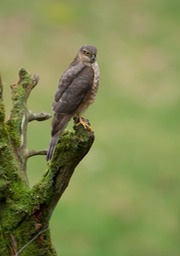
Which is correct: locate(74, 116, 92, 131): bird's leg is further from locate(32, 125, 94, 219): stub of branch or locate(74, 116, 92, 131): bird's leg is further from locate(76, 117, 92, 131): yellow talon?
locate(32, 125, 94, 219): stub of branch

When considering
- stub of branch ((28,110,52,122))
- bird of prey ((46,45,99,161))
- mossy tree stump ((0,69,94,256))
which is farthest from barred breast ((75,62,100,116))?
mossy tree stump ((0,69,94,256))

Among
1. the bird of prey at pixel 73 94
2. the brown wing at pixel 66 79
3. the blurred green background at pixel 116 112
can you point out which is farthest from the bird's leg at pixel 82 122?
the blurred green background at pixel 116 112

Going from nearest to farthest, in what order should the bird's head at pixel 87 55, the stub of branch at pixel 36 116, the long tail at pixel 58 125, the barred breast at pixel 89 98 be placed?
the stub of branch at pixel 36 116 < the long tail at pixel 58 125 < the barred breast at pixel 89 98 < the bird's head at pixel 87 55

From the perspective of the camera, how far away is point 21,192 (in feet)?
29.8

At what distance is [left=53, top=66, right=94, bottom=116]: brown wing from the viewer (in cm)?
1050

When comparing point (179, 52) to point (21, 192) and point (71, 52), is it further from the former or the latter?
point (21, 192)

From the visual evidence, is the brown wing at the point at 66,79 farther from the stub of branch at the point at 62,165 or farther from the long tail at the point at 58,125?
the stub of branch at the point at 62,165

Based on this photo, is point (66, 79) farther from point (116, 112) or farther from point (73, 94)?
point (116, 112)

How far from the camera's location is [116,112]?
84.6 ft

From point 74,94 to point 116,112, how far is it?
15216 millimetres

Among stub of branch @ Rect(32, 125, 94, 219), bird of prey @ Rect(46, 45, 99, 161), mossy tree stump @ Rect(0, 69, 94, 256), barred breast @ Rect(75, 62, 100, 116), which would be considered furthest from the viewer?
barred breast @ Rect(75, 62, 100, 116)

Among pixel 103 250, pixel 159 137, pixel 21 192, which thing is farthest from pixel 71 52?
pixel 21 192

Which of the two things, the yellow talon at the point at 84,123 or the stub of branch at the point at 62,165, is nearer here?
the stub of branch at the point at 62,165

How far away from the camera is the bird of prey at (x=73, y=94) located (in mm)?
10430
